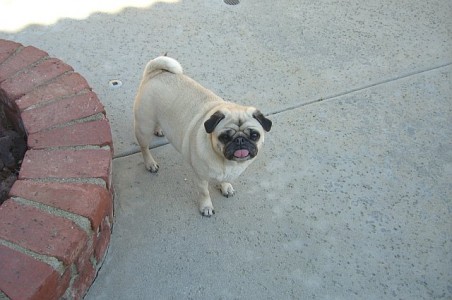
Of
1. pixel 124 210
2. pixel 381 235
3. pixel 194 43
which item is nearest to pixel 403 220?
pixel 381 235

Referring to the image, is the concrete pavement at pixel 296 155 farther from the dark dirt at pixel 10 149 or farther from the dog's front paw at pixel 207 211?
the dark dirt at pixel 10 149

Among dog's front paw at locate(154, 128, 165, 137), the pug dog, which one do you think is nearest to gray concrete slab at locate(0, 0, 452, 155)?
dog's front paw at locate(154, 128, 165, 137)

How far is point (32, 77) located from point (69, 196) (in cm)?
79

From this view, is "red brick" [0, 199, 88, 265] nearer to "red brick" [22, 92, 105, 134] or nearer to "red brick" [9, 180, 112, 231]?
"red brick" [9, 180, 112, 231]

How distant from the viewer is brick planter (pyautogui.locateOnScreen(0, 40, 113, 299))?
5.53 feet

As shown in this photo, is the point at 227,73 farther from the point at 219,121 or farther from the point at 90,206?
the point at 90,206

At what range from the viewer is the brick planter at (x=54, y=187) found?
1.68 metres

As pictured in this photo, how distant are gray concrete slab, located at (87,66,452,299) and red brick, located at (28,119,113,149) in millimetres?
453

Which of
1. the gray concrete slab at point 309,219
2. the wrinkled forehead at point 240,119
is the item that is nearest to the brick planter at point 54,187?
the gray concrete slab at point 309,219

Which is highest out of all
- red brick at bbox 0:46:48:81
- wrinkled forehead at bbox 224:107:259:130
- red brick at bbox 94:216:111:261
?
wrinkled forehead at bbox 224:107:259:130

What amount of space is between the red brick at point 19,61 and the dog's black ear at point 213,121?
3.48 feet

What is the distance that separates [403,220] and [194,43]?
1.98 m

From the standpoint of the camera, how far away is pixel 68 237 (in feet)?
5.77


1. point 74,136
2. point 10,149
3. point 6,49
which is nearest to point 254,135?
point 74,136
